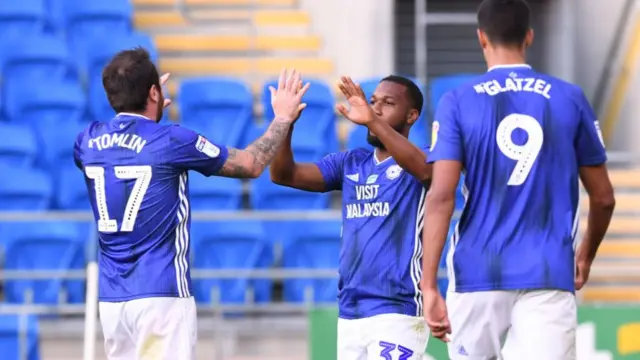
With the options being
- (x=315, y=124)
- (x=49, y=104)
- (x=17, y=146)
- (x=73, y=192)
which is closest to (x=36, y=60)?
(x=49, y=104)

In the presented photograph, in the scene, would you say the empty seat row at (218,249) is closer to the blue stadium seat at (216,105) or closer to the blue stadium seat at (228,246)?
the blue stadium seat at (228,246)

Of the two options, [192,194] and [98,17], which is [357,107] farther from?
[98,17]

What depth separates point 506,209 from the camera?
4.29 m

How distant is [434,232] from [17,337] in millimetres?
4997

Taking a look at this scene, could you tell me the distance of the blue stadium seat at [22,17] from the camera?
39.1 ft

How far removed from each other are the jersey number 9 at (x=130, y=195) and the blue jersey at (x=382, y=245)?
1044 millimetres

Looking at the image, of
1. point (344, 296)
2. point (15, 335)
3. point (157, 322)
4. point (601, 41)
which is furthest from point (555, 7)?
point (157, 322)

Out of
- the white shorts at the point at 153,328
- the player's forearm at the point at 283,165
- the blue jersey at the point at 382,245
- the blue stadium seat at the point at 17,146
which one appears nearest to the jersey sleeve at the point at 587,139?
the blue jersey at the point at 382,245

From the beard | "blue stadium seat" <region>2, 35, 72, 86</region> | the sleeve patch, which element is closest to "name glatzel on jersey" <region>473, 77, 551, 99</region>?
the beard

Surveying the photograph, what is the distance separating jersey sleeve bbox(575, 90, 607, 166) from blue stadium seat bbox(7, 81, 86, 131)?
7.03 m

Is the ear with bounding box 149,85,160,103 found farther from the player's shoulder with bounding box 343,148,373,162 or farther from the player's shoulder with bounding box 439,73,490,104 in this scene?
the player's shoulder with bounding box 439,73,490,104

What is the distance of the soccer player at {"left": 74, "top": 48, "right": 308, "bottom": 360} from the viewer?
4.91 metres

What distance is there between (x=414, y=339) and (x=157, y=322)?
1.18m

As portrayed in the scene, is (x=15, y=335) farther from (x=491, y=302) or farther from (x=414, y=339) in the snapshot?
(x=491, y=302)
